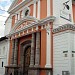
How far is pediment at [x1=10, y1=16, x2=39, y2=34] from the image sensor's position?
20875 mm

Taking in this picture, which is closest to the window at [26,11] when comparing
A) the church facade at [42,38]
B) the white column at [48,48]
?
the church facade at [42,38]

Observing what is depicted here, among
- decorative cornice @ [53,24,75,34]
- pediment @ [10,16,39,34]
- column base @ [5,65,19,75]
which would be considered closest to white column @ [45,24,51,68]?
decorative cornice @ [53,24,75,34]

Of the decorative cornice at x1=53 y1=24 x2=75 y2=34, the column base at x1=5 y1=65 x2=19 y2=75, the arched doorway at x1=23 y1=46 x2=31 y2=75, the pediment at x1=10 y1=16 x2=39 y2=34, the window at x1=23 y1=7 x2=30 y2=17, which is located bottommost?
the column base at x1=5 y1=65 x2=19 y2=75

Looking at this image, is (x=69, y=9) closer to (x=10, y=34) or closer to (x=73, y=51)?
(x=73, y=51)

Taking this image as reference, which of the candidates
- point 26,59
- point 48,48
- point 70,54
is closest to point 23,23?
point 26,59

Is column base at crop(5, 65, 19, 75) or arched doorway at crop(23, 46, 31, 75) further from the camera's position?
column base at crop(5, 65, 19, 75)

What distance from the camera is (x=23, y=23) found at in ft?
73.4

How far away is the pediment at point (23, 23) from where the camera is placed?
20.9 metres

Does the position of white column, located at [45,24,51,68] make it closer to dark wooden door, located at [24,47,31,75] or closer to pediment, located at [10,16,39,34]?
pediment, located at [10,16,39,34]

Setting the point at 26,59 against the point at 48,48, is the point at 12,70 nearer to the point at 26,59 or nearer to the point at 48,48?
the point at 26,59

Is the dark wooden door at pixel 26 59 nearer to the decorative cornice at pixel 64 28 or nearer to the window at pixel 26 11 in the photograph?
the window at pixel 26 11

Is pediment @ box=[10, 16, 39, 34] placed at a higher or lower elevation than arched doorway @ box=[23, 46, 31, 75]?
higher

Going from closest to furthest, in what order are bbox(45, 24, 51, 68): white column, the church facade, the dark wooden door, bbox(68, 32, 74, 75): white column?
bbox(68, 32, 74, 75): white column, the church facade, bbox(45, 24, 51, 68): white column, the dark wooden door

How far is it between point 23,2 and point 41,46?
7041 millimetres
